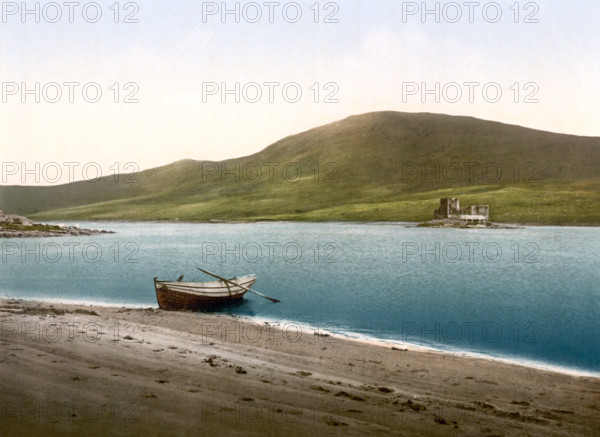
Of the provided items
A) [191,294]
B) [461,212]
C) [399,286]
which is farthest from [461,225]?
[191,294]

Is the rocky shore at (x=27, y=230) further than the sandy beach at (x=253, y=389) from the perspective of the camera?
Yes

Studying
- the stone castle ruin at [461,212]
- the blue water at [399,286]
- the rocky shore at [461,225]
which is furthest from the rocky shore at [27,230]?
the stone castle ruin at [461,212]

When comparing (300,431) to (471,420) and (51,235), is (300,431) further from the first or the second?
(51,235)

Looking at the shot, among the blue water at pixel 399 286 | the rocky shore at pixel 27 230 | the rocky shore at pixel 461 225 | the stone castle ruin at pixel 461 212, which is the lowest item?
the blue water at pixel 399 286

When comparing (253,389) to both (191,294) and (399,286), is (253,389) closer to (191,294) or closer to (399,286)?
(191,294)

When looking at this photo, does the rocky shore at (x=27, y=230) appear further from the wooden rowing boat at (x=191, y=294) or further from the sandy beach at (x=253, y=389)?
the sandy beach at (x=253, y=389)

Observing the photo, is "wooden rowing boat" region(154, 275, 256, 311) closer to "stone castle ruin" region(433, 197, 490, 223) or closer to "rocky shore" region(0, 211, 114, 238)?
"rocky shore" region(0, 211, 114, 238)
